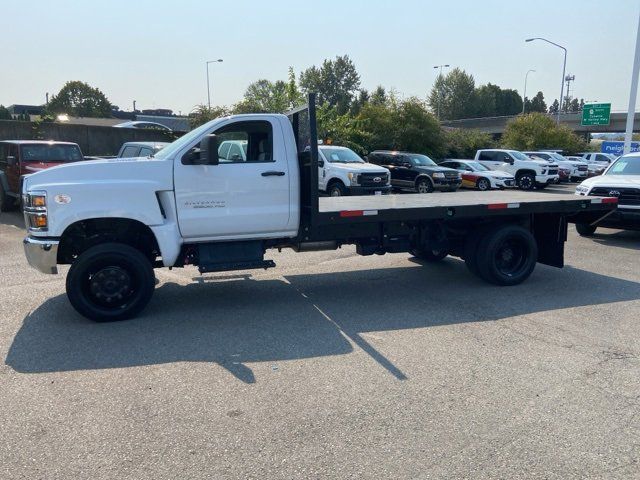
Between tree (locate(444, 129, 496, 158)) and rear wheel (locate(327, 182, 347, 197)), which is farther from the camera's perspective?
tree (locate(444, 129, 496, 158))

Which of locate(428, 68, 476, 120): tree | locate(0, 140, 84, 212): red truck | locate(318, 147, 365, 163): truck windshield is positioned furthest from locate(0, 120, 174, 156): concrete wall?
locate(428, 68, 476, 120): tree

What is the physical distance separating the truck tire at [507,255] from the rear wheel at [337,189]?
31.7ft

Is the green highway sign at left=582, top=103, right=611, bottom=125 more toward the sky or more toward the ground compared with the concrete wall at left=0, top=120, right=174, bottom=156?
more toward the sky

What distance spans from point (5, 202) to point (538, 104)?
142m

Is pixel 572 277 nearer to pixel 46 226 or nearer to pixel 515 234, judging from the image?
pixel 515 234

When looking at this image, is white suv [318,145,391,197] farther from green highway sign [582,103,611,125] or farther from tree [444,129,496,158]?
green highway sign [582,103,611,125]

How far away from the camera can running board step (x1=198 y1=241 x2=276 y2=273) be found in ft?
21.6

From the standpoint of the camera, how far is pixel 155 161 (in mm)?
6363

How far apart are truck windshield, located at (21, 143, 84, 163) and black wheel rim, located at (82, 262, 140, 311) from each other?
9.79m

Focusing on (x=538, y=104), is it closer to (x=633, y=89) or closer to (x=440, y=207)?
(x=633, y=89)

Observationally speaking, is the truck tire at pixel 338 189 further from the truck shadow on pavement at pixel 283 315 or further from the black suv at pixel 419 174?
the truck shadow on pavement at pixel 283 315

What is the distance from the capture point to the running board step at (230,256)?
659 cm

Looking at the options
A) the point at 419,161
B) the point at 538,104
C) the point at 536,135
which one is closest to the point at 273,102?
the point at 419,161

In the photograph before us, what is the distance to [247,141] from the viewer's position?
6906mm
